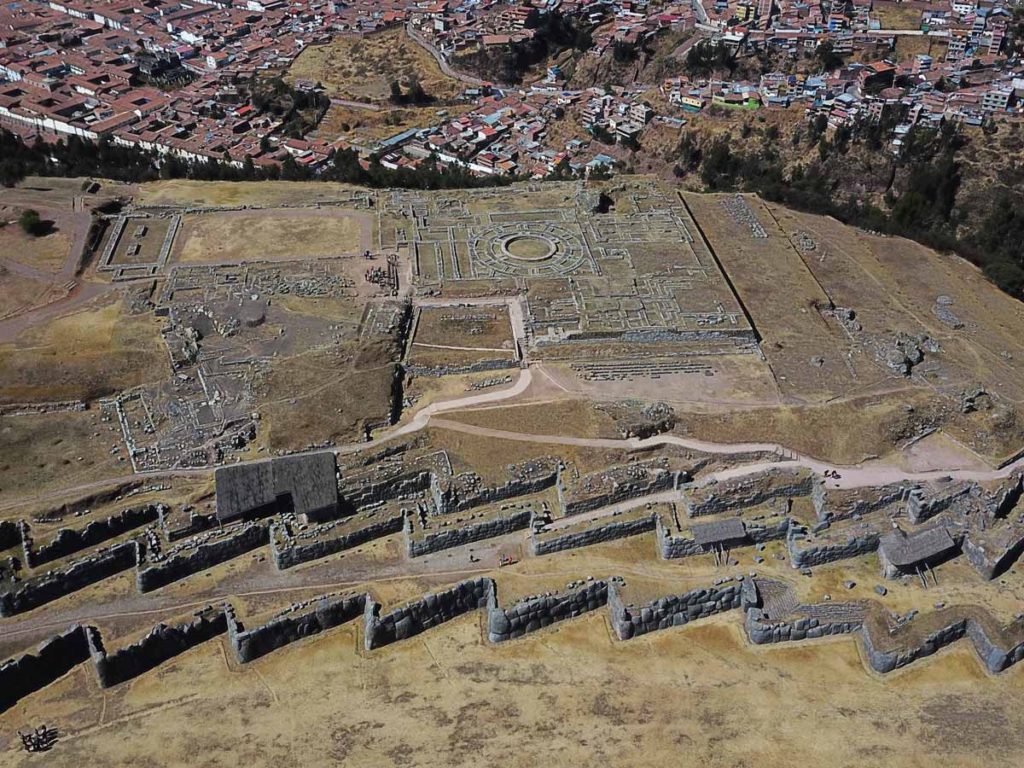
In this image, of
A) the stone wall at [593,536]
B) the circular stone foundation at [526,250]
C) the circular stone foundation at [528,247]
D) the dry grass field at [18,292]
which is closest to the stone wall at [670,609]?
the stone wall at [593,536]

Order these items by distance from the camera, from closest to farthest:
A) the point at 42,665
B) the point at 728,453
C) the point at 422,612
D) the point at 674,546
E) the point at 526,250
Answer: the point at 42,665 → the point at 422,612 → the point at 674,546 → the point at 728,453 → the point at 526,250

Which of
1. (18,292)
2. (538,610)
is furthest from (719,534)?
(18,292)

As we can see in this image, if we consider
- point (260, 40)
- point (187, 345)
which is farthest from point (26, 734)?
point (260, 40)

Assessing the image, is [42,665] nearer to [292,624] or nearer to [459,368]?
[292,624]

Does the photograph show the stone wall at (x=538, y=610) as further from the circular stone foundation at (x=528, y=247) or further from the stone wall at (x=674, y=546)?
the circular stone foundation at (x=528, y=247)

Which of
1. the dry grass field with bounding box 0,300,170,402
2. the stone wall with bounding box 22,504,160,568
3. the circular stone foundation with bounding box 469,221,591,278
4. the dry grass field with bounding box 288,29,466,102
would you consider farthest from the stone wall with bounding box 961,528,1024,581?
the dry grass field with bounding box 288,29,466,102

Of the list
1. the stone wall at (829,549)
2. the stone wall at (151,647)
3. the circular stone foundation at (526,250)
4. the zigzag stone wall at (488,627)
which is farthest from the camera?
the circular stone foundation at (526,250)
